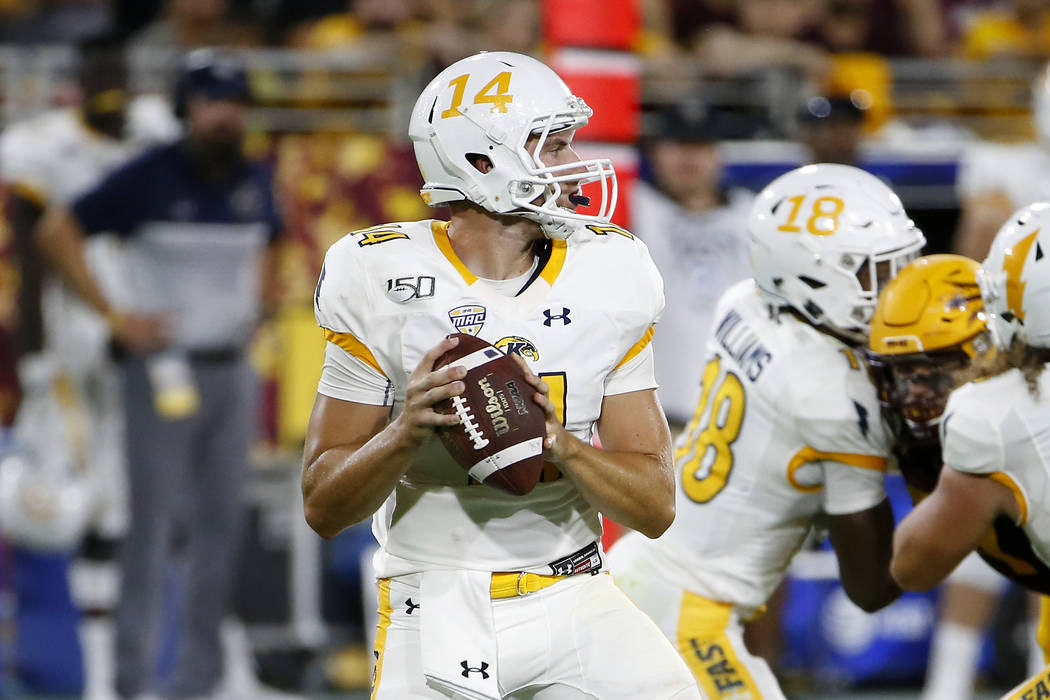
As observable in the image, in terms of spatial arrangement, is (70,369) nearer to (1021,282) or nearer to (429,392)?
(429,392)

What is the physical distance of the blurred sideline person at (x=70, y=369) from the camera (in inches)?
234

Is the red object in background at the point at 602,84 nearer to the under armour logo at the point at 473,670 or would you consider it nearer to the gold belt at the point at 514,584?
the gold belt at the point at 514,584

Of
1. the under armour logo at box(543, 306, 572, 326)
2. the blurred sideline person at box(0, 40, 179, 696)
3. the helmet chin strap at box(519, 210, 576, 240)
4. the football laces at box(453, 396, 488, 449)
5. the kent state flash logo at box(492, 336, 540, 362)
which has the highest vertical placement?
the helmet chin strap at box(519, 210, 576, 240)

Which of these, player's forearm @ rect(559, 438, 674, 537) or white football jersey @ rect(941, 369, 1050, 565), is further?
white football jersey @ rect(941, 369, 1050, 565)

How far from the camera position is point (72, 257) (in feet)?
18.3

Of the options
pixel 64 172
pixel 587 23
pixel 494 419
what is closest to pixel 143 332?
pixel 64 172

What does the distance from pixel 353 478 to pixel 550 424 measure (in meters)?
0.36

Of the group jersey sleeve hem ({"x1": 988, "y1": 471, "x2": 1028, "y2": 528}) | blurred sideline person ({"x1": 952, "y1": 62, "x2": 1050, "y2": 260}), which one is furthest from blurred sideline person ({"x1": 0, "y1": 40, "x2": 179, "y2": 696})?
jersey sleeve hem ({"x1": 988, "y1": 471, "x2": 1028, "y2": 528})

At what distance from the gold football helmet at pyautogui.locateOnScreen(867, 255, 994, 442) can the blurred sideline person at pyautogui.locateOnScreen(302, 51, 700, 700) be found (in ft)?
2.12

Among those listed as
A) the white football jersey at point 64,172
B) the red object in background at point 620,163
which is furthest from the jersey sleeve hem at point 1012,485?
the white football jersey at point 64,172

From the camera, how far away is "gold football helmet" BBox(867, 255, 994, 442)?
3.12 meters

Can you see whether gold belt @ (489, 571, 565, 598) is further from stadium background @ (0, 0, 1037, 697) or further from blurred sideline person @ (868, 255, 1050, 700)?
stadium background @ (0, 0, 1037, 697)

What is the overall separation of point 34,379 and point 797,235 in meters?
3.72

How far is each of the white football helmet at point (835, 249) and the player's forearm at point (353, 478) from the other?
1.17m
